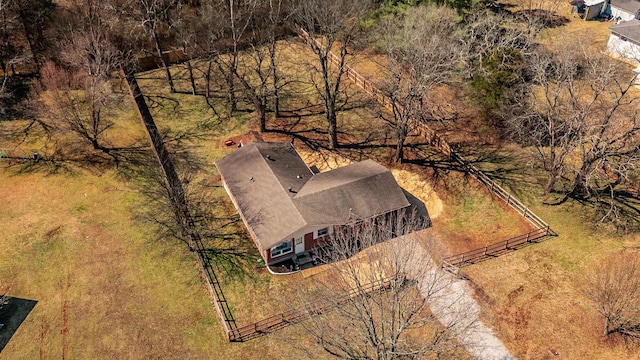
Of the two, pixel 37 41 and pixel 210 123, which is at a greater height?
pixel 37 41

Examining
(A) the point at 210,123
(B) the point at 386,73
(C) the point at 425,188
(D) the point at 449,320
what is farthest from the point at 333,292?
(B) the point at 386,73

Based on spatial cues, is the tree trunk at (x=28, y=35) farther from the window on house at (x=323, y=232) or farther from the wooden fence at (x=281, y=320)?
the wooden fence at (x=281, y=320)

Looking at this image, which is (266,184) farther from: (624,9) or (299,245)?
(624,9)

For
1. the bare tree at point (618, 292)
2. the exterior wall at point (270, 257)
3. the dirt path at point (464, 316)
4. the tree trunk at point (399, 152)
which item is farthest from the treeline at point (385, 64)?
the exterior wall at point (270, 257)

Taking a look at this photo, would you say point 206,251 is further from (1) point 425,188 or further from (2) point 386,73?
(2) point 386,73

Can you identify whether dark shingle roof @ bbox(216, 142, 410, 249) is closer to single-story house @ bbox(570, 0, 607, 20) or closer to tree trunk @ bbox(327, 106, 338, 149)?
tree trunk @ bbox(327, 106, 338, 149)

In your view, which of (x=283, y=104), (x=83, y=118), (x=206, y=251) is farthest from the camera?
(x=283, y=104)
